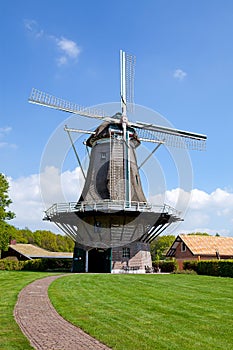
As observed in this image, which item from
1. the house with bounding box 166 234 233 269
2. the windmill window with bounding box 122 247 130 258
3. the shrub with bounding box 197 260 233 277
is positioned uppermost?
the house with bounding box 166 234 233 269

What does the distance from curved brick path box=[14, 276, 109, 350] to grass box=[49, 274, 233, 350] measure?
0.23 m

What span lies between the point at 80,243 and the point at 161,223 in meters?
5.89

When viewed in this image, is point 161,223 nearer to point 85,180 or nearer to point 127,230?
point 127,230

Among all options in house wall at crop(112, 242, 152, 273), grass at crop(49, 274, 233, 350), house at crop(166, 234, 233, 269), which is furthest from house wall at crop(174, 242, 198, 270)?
grass at crop(49, 274, 233, 350)

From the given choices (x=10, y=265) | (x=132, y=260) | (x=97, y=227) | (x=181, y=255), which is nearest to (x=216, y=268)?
(x=132, y=260)

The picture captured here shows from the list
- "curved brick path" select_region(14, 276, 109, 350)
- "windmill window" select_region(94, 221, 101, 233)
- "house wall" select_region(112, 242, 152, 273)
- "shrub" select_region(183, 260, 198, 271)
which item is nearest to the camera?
"curved brick path" select_region(14, 276, 109, 350)

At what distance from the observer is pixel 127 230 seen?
82.4 ft

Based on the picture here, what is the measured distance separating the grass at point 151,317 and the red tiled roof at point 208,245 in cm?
2177

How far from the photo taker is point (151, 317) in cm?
820

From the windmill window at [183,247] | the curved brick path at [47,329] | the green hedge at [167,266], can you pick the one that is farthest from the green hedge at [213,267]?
the curved brick path at [47,329]

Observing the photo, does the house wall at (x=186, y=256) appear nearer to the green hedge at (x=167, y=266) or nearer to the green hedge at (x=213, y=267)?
the green hedge at (x=167, y=266)

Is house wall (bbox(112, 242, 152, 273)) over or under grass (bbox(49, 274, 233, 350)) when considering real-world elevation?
over

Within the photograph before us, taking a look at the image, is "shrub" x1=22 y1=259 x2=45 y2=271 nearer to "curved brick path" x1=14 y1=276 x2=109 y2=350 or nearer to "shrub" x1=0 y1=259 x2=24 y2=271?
"shrub" x1=0 y1=259 x2=24 y2=271

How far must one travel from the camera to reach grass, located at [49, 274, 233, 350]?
6121mm
